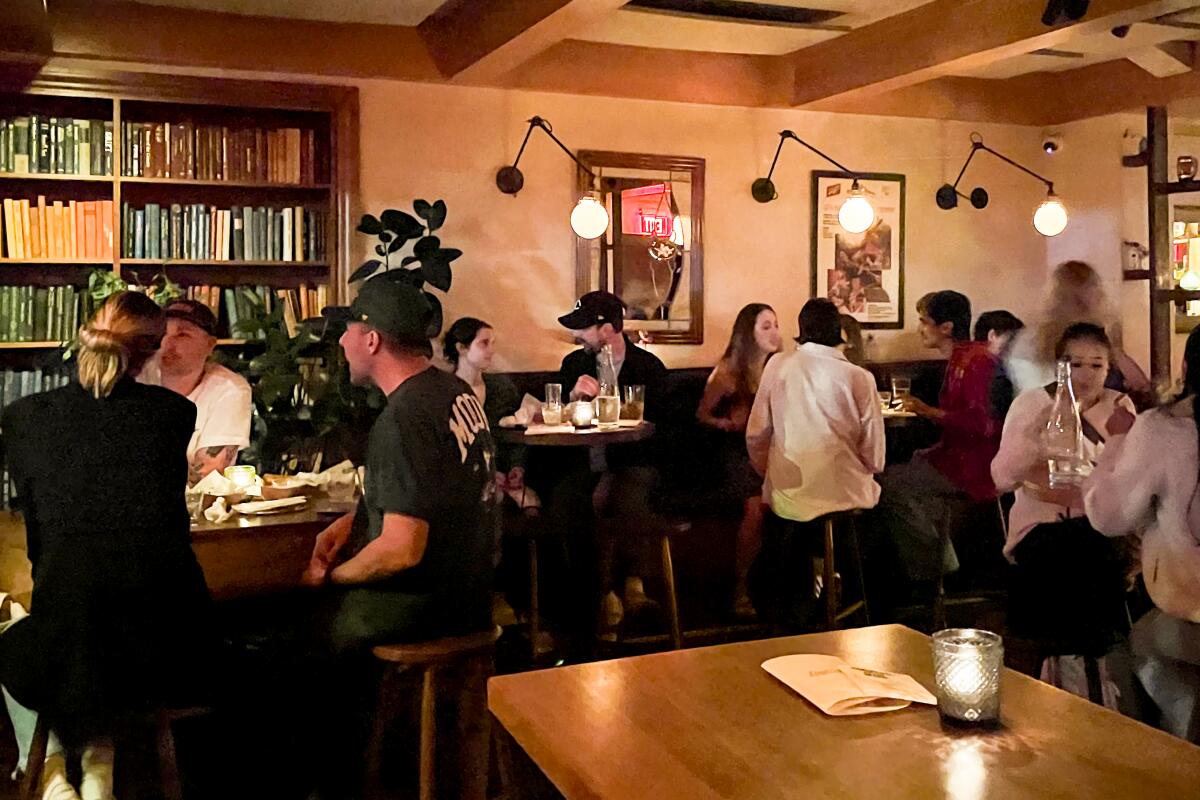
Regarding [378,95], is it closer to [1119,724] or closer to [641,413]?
[641,413]

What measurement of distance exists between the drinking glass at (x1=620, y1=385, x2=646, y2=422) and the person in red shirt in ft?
3.20

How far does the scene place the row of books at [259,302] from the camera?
15.5 feet

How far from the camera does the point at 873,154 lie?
6.10 meters

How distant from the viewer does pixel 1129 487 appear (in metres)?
2.26

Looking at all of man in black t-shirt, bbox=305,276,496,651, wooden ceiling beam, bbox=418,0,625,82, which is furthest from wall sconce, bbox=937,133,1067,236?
man in black t-shirt, bbox=305,276,496,651

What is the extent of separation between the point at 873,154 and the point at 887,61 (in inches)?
44.8

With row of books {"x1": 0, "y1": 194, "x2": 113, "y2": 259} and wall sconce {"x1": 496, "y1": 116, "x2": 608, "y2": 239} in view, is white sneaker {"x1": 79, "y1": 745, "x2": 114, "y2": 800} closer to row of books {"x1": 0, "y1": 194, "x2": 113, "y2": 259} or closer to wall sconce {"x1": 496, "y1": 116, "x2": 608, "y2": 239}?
row of books {"x1": 0, "y1": 194, "x2": 113, "y2": 259}

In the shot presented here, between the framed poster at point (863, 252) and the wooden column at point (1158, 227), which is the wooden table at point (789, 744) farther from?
the framed poster at point (863, 252)

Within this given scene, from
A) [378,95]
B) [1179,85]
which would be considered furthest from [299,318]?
[1179,85]

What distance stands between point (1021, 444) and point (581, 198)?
2.84 metres

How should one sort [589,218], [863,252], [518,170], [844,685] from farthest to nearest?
[863,252] < [518,170] < [589,218] < [844,685]

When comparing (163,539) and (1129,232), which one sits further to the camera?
(1129,232)

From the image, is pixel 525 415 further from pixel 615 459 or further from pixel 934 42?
pixel 934 42

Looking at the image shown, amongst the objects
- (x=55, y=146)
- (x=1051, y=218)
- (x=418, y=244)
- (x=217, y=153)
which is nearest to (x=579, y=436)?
(x=418, y=244)
